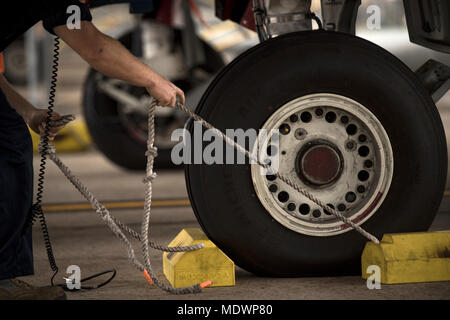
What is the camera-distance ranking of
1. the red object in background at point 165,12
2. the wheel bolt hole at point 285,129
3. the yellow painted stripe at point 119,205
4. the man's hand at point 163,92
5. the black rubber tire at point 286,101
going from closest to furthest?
the man's hand at point 163,92
the black rubber tire at point 286,101
the wheel bolt hole at point 285,129
the yellow painted stripe at point 119,205
the red object in background at point 165,12

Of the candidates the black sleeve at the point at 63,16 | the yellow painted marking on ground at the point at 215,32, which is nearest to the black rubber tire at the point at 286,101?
the black sleeve at the point at 63,16

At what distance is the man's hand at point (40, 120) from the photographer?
3422 mm

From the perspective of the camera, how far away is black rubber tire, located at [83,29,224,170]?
23.5ft

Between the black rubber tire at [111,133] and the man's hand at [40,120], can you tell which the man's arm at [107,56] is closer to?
the man's hand at [40,120]

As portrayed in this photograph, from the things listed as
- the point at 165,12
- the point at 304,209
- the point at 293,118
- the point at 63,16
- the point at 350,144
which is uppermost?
the point at 165,12

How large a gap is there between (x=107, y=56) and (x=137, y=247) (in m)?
1.58

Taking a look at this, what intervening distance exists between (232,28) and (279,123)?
435 cm

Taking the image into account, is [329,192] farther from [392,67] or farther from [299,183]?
[392,67]

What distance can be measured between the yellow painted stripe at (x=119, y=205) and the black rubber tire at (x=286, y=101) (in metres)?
2.53

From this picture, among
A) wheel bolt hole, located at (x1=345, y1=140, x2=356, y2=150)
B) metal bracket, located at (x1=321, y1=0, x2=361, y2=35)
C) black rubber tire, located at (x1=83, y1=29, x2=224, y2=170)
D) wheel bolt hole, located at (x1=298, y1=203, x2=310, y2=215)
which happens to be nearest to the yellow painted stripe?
black rubber tire, located at (x1=83, y1=29, x2=224, y2=170)

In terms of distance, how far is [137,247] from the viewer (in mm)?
4359

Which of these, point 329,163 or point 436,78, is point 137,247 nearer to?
point 329,163

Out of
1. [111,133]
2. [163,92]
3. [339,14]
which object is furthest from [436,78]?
[111,133]

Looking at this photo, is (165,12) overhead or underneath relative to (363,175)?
overhead
